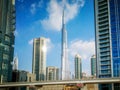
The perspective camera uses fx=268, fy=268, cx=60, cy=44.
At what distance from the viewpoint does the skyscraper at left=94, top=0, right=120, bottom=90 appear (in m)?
65.6

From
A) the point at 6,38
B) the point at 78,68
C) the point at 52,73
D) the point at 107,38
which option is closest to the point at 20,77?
the point at 6,38

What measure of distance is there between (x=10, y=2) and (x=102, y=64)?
2782 cm

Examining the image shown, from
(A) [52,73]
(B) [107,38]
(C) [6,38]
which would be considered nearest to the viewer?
(C) [6,38]

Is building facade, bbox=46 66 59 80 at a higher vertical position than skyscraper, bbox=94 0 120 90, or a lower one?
lower

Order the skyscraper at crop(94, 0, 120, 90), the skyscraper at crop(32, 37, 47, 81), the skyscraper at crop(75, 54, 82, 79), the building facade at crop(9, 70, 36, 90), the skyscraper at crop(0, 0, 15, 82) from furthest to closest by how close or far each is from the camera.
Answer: the skyscraper at crop(75, 54, 82, 79) < the skyscraper at crop(32, 37, 47, 81) < the skyscraper at crop(94, 0, 120, 90) < the building facade at crop(9, 70, 36, 90) < the skyscraper at crop(0, 0, 15, 82)

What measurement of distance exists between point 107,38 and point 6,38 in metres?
25.0

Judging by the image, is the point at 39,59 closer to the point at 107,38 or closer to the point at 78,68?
the point at 78,68

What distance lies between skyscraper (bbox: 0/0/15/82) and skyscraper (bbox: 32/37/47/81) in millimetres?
64486

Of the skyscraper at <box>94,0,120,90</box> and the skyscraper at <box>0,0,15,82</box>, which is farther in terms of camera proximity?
the skyscraper at <box>94,0,120,90</box>

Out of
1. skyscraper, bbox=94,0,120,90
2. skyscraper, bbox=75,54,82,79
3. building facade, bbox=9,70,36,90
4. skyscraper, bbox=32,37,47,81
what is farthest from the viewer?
skyscraper, bbox=75,54,82,79

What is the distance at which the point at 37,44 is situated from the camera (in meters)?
152

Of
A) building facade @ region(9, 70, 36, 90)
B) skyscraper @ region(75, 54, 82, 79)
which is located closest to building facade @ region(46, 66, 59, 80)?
skyscraper @ region(75, 54, 82, 79)

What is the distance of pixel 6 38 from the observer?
62188mm

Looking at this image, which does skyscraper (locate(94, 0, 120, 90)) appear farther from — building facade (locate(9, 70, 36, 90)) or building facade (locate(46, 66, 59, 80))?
building facade (locate(46, 66, 59, 80))
